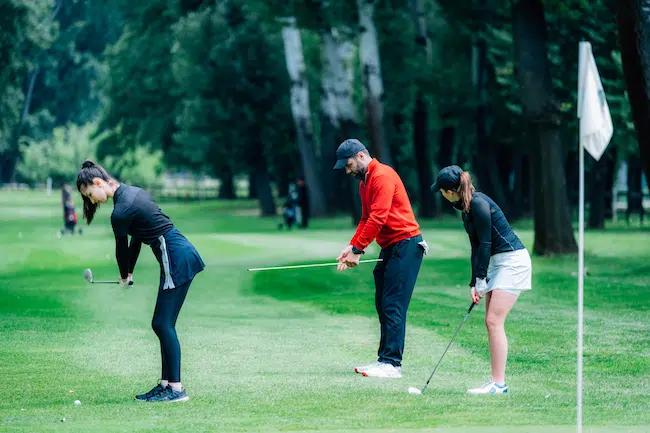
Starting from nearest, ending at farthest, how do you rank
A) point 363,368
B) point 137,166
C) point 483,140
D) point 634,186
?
point 363,368 → point 483,140 → point 634,186 → point 137,166

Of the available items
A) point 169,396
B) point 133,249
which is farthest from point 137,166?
point 169,396

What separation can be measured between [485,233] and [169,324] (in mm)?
2558

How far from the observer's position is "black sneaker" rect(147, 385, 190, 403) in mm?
10039

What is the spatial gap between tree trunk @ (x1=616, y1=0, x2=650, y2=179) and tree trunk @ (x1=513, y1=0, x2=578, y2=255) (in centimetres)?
595

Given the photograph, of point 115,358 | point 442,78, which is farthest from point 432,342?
point 442,78

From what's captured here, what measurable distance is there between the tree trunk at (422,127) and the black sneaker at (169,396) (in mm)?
36326

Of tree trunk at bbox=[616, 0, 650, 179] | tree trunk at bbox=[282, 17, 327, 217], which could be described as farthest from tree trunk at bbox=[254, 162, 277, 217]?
tree trunk at bbox=[616, 0, 650, 179]

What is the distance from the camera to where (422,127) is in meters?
48.5

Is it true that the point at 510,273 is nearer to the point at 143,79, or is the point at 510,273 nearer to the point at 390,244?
the point at 390,244

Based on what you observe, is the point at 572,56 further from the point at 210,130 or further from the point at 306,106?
the point at 210,130

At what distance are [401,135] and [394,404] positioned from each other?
4674cm

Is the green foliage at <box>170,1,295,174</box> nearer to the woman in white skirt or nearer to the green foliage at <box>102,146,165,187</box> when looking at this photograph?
the green foliage at <box>102,146,165,187</box>

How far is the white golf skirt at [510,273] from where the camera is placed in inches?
400

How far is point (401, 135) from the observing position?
56.2 m
